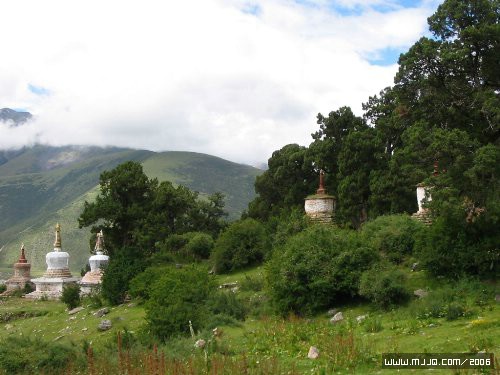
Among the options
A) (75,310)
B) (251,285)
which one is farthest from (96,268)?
(251,285)

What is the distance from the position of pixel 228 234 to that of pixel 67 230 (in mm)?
71677

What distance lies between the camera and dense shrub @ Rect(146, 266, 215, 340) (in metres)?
19.6

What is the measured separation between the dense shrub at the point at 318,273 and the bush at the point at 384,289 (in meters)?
0.89

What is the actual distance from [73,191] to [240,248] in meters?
122

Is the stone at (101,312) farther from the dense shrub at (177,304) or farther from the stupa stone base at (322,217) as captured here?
the stupa stone base at (322,217)

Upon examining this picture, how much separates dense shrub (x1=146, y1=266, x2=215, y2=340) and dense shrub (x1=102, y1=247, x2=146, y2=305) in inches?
385

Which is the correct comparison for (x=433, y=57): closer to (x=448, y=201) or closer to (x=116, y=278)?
(x=448, y=201)

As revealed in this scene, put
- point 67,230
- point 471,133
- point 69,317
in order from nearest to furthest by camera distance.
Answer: point 471,133 → point 69,317 → point 67,230

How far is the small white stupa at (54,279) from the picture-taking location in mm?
44000

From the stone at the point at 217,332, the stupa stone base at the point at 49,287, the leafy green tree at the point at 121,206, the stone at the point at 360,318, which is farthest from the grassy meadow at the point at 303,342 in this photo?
the stupa stone base at the point at 49,287

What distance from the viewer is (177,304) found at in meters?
20.0

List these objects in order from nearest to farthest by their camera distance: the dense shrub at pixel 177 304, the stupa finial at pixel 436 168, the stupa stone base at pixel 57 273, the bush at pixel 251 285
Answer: the dense shrub at pixel 177 304 → the stupa finial at pixel 436 168 → the bush at pixel 251 285 → the stupa stone base at pixel 57 273

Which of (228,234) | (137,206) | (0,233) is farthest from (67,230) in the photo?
(228,234)

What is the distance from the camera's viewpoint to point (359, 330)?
657 inches
